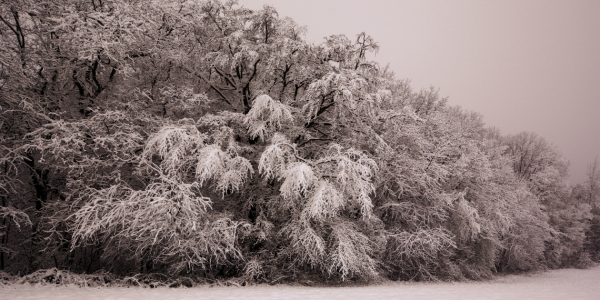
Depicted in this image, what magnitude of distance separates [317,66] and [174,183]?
6.43 metres

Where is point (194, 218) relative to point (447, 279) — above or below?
above

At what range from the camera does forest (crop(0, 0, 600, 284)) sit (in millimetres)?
9875

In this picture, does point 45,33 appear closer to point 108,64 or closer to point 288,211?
point 108,64

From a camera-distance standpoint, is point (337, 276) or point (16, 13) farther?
point (337, 276)

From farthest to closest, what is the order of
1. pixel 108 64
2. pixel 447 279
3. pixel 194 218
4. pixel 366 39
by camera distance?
1. pixel 447 279
2. pixel 366 39
3. pixel 108 64
4. pixel 194 218

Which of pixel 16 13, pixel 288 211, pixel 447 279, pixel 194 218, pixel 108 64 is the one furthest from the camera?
pixel 447 279

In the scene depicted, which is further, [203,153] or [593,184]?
[593,184]

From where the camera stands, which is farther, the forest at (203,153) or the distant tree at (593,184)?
the distant tree at (593,184)

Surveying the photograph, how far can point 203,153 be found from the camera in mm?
9867

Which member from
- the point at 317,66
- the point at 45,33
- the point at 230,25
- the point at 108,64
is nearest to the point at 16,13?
the point at 45,33

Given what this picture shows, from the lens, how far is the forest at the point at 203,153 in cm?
988

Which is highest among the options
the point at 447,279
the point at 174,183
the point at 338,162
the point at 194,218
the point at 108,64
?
the point at 108,64

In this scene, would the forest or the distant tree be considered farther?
the distant tree

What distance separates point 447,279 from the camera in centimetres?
1531
